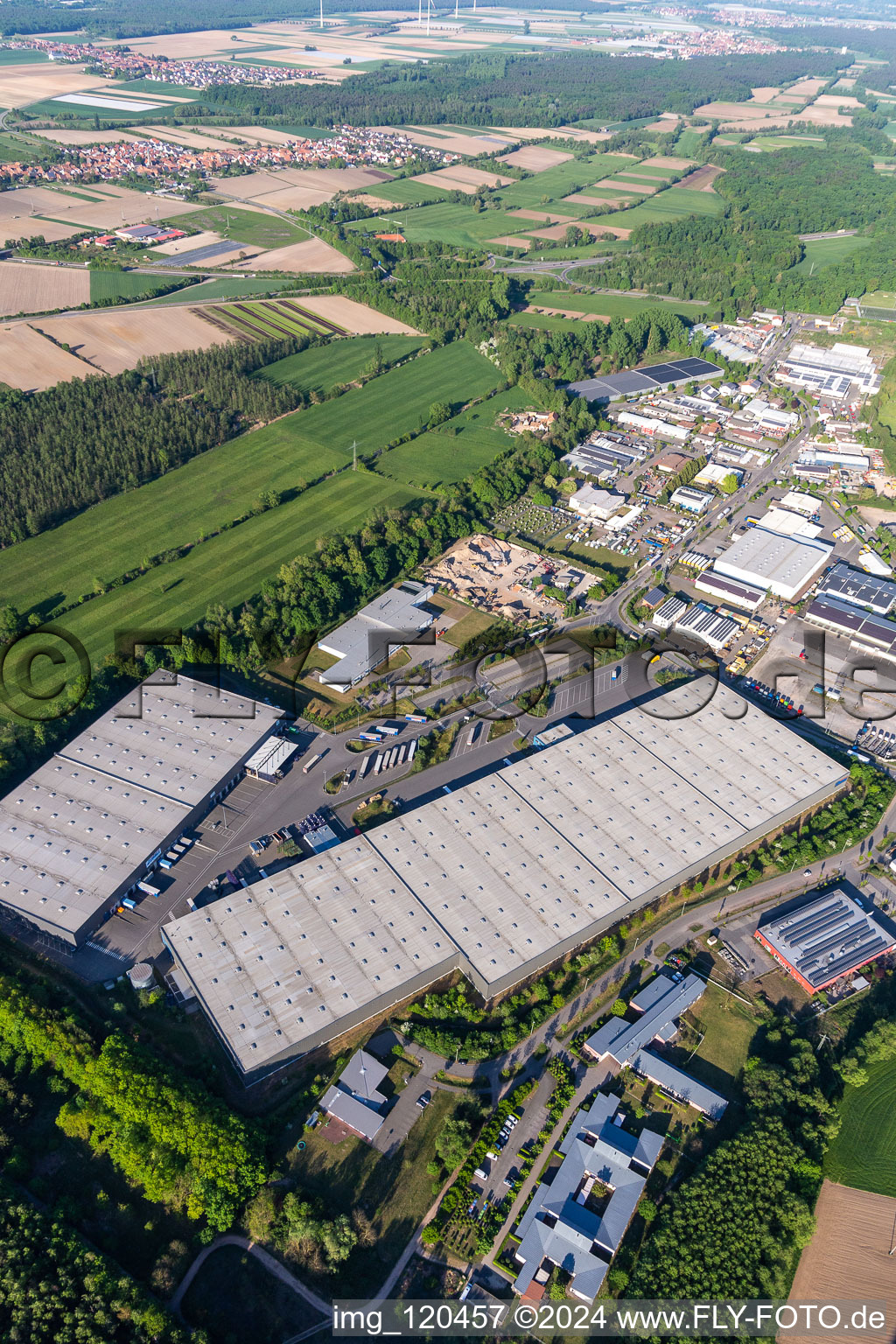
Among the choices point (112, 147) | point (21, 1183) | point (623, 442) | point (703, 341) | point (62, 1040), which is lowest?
point (21, 1183)

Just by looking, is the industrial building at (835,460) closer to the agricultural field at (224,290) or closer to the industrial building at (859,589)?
the industrial building at (859,589)

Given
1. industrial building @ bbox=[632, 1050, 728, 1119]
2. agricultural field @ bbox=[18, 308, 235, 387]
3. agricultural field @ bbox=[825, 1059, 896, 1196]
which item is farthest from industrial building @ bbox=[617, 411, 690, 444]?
industrial building @ bbox=[632, 1050, 728, 1119]

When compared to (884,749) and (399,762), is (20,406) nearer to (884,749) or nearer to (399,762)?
(399,762)

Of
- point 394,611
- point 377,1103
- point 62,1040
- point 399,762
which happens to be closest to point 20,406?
point 394,611

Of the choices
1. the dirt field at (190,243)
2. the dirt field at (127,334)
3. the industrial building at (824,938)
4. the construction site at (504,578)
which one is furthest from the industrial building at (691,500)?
the dirt field at (190,243)

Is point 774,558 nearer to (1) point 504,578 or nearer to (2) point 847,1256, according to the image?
(1) point 504,578

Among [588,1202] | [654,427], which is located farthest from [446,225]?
[588,1202]
